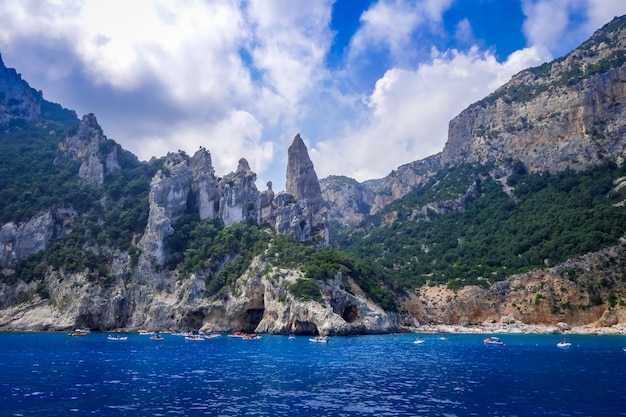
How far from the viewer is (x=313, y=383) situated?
3095 centimetres

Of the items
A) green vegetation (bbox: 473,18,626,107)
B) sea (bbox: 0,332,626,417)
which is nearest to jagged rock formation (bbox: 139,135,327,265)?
sea (bbox: 0,332,626,417)

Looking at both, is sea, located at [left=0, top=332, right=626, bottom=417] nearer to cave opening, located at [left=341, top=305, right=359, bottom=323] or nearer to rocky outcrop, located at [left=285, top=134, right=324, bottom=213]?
cave opening, located at [left=341, top=305, right=359, bottom=323]

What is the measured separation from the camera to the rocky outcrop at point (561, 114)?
11875 centimetres

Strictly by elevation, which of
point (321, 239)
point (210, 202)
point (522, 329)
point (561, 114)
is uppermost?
point (561, 114)

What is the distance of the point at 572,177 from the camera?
11562 cm

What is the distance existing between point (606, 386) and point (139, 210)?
331 ft

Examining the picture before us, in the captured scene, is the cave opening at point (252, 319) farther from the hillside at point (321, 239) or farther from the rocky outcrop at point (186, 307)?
the hillside at point (321, 239)

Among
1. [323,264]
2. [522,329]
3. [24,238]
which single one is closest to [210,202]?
[24,238]

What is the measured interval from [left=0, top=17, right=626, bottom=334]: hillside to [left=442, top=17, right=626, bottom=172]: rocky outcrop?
1.50 ft

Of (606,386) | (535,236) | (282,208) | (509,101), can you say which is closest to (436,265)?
(535,236)

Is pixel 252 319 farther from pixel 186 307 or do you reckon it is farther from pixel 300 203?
pixel 300 203

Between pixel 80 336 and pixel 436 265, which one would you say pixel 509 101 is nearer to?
pixel 436 265

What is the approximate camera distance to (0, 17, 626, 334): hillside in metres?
84.2

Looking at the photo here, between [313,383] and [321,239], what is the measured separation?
83.9 meters
